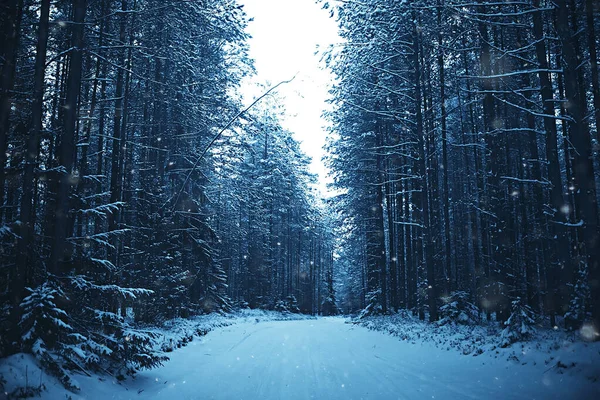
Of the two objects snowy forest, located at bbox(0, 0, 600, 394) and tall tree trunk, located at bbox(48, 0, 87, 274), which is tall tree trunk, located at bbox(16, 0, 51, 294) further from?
tall tree trunk, located at bbox(48, 0, 87, 274)

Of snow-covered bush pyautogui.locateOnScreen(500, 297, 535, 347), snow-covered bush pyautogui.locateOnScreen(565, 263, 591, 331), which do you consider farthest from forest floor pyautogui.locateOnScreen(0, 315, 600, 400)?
snow-covered bush pyautogui.locateOnScreen(565, 263, 591, 331)

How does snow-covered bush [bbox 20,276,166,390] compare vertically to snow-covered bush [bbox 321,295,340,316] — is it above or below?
above

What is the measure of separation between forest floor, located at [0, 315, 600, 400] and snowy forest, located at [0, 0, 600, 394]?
56cm

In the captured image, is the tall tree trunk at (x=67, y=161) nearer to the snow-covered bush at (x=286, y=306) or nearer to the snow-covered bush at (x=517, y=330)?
the snow-covered bush at (x=517, y=330)

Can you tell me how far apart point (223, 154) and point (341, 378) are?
15.3 m

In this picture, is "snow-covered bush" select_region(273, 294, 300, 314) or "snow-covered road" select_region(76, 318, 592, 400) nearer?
"snow-covered road" select_region(76, 318, 592, 400)

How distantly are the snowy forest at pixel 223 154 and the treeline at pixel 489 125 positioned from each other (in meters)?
0.11

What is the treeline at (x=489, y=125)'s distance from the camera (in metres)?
9.12

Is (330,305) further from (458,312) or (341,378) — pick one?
(341,378)

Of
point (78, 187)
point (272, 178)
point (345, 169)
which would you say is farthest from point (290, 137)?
point (78, 187)

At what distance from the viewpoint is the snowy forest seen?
7027 mm

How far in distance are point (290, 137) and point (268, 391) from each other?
131ft

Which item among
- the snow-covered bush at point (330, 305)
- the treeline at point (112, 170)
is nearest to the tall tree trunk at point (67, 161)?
the treeline at point (112, 170)

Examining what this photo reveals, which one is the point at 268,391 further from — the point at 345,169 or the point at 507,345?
the point at 345,169
